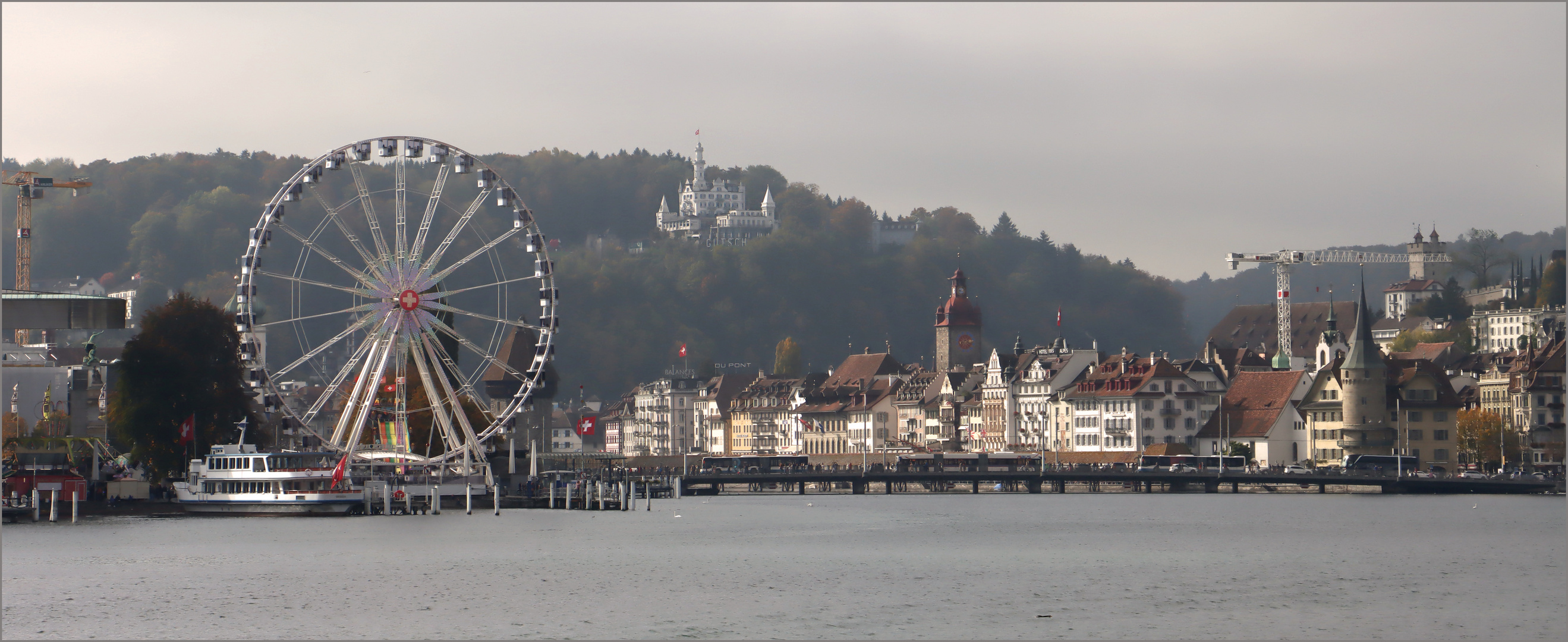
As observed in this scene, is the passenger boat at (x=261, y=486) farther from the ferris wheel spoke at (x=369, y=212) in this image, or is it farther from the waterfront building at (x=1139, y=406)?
the waterfront building at (x=1139, y=406)

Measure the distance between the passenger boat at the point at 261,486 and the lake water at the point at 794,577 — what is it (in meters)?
1.18

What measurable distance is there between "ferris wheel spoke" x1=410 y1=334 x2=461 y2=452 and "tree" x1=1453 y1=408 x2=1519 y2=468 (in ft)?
257

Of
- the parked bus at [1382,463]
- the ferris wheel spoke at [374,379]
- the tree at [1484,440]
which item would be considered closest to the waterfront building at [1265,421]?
the parked bus at [1382,463]

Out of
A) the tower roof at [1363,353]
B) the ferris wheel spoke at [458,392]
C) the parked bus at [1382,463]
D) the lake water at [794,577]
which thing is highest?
the tower roof at [1363,353]

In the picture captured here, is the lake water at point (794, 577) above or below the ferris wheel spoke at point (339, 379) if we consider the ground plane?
below

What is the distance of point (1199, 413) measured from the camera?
172 m

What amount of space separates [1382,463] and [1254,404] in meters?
17.1

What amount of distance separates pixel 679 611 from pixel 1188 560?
26.2 meters

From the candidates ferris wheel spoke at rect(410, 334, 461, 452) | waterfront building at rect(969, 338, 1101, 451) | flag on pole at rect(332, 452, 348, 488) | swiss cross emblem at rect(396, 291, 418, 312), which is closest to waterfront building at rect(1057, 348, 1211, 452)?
waterfront building at rect(969, 338, 1101, 451)

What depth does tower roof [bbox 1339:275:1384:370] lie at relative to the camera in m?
153

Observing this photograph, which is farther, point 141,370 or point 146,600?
point 141,370

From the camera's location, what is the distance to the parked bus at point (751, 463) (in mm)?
178875

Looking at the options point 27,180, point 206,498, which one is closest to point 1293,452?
point 206,498

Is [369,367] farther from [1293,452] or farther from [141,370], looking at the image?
[1293,452]
